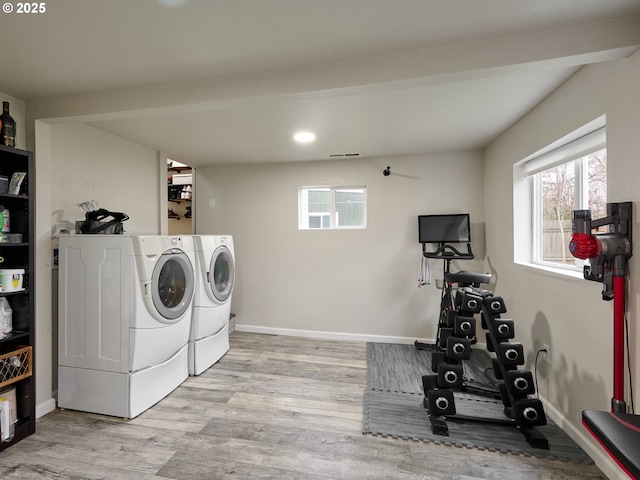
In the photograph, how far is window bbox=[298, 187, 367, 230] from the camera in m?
3.74

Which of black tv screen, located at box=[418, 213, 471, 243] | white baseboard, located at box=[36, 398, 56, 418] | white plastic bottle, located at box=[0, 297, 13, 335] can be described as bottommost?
white baseboard, located at box=[36, 398, 56, 418]

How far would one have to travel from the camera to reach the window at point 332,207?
147 inches

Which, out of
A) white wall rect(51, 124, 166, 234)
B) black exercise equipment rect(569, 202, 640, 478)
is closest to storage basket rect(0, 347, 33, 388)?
white wall rect(51, 124, 166, 234)

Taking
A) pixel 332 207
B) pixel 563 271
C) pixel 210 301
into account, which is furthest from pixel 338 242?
pixel 563 271

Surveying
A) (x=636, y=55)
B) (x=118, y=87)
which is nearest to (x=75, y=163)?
(x=118, y=87)

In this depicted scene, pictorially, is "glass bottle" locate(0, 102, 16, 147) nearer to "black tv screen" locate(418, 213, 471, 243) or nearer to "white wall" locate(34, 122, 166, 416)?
"white wall" locate(34, 122, 166, 416)

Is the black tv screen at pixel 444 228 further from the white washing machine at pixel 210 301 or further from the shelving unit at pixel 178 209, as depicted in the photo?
the shelving unit at pixel 178 209

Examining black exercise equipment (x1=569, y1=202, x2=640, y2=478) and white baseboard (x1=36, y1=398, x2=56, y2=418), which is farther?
white baseboard (x1=36, y1=398, x2=56, y2=418)

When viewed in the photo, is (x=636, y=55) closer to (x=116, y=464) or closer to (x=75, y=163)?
(x=116, y=464)

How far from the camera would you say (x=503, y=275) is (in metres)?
2.92

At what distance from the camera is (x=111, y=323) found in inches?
82.7

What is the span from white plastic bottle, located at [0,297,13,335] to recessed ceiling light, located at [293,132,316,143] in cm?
248

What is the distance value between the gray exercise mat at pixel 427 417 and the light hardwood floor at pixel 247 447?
0.21 feet

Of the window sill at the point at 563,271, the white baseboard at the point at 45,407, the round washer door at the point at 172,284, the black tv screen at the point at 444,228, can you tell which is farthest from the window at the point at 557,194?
the white baseboard at the point at 45,407
